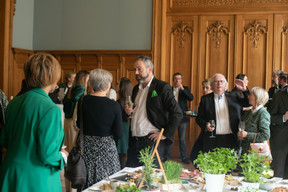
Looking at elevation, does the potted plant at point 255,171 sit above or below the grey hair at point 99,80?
below

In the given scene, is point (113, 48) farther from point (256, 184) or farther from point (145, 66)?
point (256, 184)

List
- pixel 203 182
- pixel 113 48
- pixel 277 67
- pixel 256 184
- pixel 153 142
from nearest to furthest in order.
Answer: pixel 256 184, pixel 203 182, pixel 153 142, pixel 277 67, pixel 113 48

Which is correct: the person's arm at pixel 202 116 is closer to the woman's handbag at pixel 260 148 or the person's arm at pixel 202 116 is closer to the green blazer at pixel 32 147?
the woman's handbag at pixel 260 148

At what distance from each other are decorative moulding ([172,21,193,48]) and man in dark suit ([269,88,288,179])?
13.4 feet

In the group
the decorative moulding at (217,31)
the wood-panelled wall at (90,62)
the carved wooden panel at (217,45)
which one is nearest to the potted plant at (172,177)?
the carved wooden panel at (217,45)

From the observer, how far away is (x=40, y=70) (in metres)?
2.19

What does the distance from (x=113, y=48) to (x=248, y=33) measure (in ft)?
11.5

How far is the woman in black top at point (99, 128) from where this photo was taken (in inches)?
127

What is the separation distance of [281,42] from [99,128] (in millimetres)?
6433

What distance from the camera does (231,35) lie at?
852 centimetres

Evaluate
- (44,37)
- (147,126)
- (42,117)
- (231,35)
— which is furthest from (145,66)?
(44,37)

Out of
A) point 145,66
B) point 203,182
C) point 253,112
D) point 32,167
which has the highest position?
point 145,66

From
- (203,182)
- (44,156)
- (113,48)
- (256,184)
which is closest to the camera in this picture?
(44,156)

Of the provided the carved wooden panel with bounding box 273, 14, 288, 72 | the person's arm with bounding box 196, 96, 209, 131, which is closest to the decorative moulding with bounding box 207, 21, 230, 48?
the carved wooden panel with bounding box 273, 14, 288, 72
